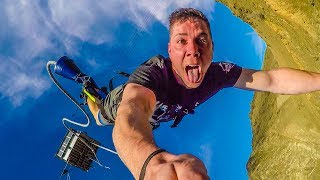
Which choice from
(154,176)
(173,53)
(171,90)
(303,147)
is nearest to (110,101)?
(171,90)

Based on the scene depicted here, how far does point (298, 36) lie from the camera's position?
26.8 feet

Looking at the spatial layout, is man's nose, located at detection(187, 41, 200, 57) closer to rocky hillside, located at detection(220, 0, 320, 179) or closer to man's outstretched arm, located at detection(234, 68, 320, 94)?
man's outstretched arm, located at detection(234, 68, 320, 94)

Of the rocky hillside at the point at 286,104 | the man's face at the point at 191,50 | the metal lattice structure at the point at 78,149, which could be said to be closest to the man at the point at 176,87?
the man's face at the point at 191,50

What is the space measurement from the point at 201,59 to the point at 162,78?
32.6 inches

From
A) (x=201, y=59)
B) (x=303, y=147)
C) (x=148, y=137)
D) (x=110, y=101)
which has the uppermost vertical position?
(x=303, y=147)

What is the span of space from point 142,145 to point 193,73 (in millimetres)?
2155

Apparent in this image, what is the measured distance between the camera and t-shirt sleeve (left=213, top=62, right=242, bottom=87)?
6.19 metres

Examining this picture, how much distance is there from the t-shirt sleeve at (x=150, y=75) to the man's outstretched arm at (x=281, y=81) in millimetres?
2016

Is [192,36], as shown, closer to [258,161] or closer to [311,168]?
[311,168]

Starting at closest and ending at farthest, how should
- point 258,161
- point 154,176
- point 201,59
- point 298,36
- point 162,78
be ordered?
point 154,176 < point 201,59 < point 162,78 < point 298,36 < point 258,161

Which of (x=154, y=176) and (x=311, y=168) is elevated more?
(x=311, y=168)

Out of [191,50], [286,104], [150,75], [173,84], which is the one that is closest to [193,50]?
[191,50]

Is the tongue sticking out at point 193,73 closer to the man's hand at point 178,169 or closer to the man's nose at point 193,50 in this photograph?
the man's nose at point 193,50

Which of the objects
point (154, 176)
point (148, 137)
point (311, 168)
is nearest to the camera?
point (154, 176)
